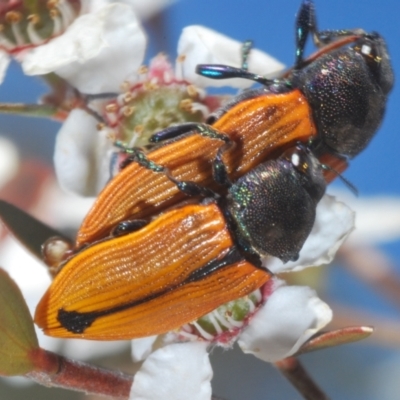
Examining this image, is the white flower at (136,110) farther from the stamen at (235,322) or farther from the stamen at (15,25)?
the stamen at (235,322)

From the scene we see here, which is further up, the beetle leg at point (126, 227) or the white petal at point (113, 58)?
the white petal at point (113, 58)

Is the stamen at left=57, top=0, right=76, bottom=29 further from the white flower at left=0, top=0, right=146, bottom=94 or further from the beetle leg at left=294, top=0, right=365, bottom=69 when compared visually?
the beetle leg at left=294, top=0, right=365, bottom=69

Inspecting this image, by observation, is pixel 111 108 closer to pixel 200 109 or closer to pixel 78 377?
pixel 200 109

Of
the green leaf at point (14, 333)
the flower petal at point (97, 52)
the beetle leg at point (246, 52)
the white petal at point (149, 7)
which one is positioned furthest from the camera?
the white petal at point (149, 7)

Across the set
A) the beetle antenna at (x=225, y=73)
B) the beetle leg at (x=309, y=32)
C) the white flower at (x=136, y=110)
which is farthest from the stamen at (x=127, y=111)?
the beetle leg at (x=309, y=32)

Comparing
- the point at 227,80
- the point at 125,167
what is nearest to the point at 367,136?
the point at 227,80

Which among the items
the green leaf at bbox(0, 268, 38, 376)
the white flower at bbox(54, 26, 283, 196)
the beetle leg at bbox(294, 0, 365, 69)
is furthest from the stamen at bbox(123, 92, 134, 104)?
the green leaf at bbox(0, 268, 38, 376)

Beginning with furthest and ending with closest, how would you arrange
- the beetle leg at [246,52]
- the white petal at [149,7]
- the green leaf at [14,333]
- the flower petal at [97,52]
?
the white petal at [149,7]
the beetle leg at [246,52]
the flower petal at [97,52]
the green leaf at [14,333]

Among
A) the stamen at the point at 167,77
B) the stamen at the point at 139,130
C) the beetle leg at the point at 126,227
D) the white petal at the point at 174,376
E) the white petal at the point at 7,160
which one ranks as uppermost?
the stamen at the point at 167,77

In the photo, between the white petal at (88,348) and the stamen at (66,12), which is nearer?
the stamen at (66,12)
